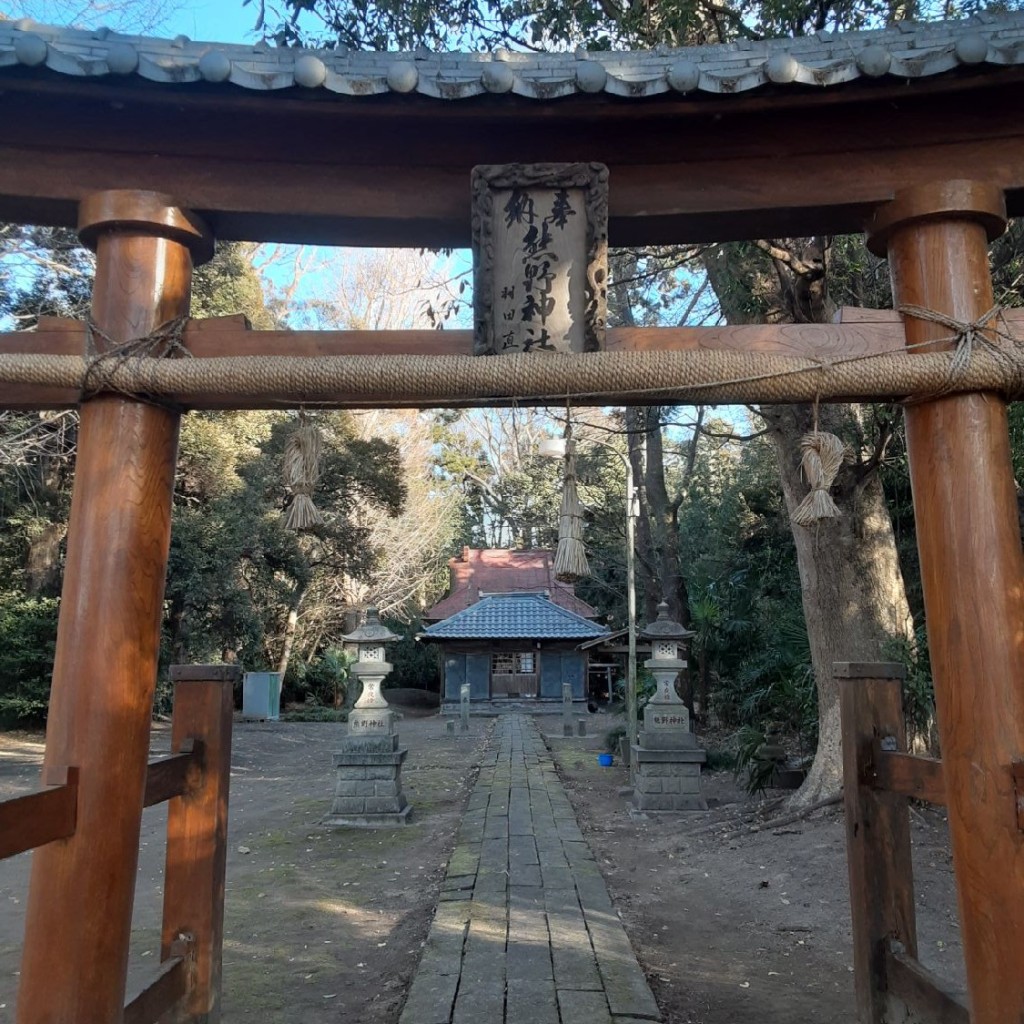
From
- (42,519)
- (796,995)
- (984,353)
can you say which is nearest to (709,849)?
(796,995)

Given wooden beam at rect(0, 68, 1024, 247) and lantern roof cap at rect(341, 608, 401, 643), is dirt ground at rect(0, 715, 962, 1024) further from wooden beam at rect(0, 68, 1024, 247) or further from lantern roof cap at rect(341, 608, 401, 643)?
wooden beam at rect(0, 68, 1024, 247)

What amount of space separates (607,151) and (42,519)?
16.2 metres

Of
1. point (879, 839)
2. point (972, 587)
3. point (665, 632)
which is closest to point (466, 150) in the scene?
point (972, 587)

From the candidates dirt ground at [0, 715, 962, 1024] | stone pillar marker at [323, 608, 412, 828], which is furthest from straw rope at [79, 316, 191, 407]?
stone pillar marker at [323, 608, 412, 828]

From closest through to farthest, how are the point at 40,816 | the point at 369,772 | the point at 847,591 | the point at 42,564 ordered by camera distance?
the point at 40,816 → the point at 847,591 → the point at 369,772 → the point at 42,564

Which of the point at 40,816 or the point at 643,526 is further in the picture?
the point at 643,526

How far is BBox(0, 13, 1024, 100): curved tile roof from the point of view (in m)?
2.72

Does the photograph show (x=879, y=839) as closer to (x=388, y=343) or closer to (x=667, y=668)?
(x=388, y=343)

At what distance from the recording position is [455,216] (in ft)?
10.5

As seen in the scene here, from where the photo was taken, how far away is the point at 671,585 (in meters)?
15.2

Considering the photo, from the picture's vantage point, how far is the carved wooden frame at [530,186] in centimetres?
302

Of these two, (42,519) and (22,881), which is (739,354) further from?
(42,519)

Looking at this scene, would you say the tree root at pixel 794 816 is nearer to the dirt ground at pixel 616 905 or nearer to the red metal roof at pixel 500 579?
the dirt ground at pixel 616 905

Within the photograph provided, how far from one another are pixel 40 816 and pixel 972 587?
290 centimetres
